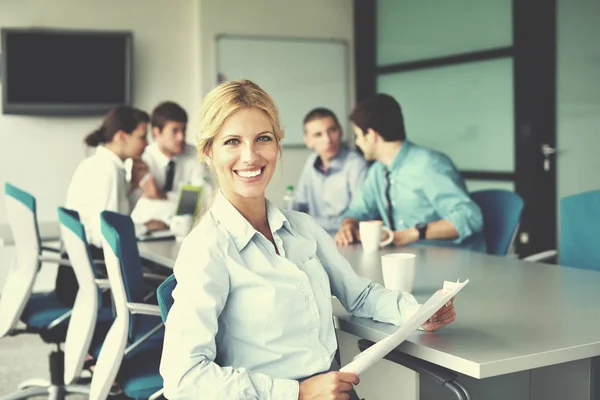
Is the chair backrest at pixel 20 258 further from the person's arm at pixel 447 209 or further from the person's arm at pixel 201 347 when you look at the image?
the person's arm at pixel 201 347

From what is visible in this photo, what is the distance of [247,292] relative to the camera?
1.62 m

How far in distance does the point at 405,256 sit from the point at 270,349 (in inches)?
26.0

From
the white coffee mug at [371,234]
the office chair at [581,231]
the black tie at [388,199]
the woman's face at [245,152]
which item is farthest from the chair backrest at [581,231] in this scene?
the woman's face at [245,152]

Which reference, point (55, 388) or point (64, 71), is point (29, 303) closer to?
point (55, 388)

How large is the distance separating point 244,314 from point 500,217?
206 cm

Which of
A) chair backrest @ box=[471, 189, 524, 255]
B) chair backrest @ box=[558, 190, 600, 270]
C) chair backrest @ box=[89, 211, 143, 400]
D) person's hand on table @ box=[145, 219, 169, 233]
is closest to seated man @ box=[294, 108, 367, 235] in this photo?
person's hand on table @ box=[145, 219, 169, 233]

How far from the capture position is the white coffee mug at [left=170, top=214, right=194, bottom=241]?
3568 millimetres

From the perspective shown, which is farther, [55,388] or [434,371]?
[55,388]

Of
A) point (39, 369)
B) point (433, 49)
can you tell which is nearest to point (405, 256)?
point (39, 369)

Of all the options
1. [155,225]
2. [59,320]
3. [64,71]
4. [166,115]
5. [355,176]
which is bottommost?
[59,320]

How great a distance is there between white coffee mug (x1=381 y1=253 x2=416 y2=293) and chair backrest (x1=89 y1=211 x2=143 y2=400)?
0.82 meters

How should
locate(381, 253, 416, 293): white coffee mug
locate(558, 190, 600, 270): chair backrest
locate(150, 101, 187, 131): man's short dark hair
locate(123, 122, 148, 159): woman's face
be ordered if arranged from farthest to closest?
locate(150, 101, 187, 131): man's short dark hair < locate(123, 122, 148, 159): woman's face < locate(558, 190, 600, 270): chair backrest < locate(381, 253, 416, 293): white coffee mug

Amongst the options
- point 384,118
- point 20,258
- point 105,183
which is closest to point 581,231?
point 384,118

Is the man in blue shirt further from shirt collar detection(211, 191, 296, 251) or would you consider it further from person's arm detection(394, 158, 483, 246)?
shirt collar detection(211, 191, 296, 251)
